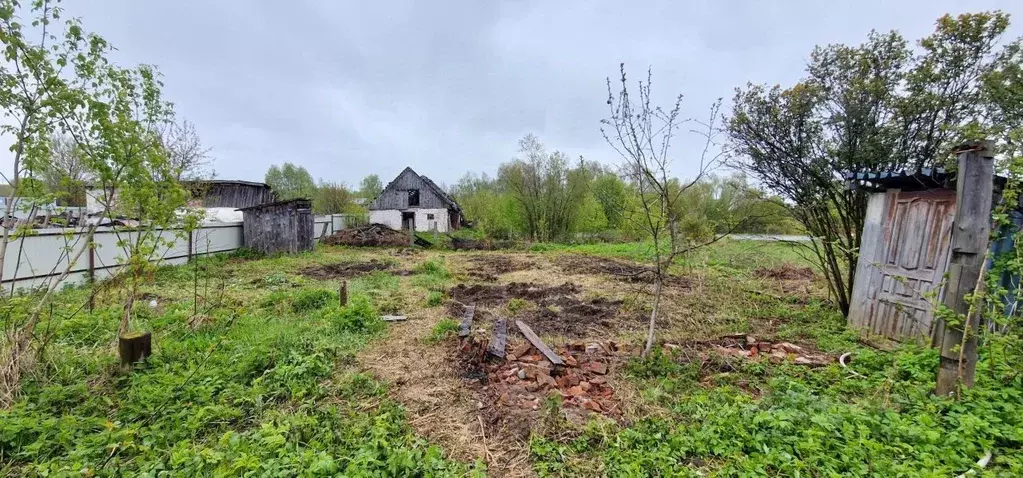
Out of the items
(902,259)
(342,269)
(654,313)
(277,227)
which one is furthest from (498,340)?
(277,227)

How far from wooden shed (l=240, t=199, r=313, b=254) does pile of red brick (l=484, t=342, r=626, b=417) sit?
41.3ft

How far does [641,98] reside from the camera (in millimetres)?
3898

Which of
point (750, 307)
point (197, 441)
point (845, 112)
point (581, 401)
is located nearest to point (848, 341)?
point (750, 307)

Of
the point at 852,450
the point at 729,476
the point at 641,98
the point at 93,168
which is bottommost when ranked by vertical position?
the point at 729,476

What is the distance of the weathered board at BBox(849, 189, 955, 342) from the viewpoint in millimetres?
4406

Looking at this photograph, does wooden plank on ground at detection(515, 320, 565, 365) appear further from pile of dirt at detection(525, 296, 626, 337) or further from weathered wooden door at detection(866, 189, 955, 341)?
weathered wooden door at detection(866, 189, 955, 341)

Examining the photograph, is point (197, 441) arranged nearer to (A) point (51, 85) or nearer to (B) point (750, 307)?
(A) point (51, 85)

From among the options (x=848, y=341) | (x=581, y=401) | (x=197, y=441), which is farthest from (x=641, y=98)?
(x=197, y=441)

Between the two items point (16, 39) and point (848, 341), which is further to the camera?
point (848, 341)

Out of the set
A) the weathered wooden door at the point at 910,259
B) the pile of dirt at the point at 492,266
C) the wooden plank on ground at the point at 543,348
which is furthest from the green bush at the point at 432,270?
the weathered wooden door at the point at 910,259

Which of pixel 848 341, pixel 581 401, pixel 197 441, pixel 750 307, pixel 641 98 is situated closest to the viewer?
pixel 197 441

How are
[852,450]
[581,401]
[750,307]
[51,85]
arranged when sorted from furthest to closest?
[750,307] < [581,401] < [51,85] < [852,450]

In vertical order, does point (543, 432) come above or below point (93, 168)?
below

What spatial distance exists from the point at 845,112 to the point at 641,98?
3.62 metres
